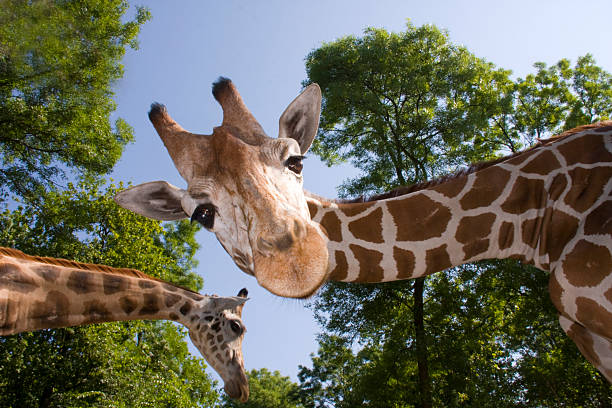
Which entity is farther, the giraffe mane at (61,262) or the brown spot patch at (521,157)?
the giraffe mane at (61,262)

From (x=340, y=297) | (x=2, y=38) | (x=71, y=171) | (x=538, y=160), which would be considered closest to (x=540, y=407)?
(x=340, y=297)

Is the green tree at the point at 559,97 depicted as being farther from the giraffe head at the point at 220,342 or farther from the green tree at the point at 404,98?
the giraffe head at the point at 220,342

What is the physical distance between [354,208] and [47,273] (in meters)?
2.81

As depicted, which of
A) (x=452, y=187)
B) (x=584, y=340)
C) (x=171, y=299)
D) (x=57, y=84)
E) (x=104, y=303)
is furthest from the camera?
(x=57, y=84)

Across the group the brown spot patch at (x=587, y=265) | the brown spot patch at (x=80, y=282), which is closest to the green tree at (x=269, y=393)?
the brown spot patch at (x=80, y=282)

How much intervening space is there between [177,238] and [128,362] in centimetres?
1007

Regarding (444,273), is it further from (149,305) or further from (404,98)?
(149,305)

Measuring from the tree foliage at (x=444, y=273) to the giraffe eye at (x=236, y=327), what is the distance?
654 centimetres

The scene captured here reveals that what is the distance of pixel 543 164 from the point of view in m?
3.11

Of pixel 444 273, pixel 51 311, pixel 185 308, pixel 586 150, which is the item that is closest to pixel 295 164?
pixel 586 150

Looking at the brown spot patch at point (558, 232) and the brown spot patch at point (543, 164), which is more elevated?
the brown spot patch at point (543, 164)

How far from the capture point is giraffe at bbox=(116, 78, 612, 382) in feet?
7.91

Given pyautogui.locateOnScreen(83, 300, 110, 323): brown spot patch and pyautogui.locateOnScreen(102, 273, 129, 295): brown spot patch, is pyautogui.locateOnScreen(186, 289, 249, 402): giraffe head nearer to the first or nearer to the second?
pyautogui.locateOnScreen(102, 273, 129, 295): brown spot patch

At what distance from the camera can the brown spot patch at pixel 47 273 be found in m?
3.51
